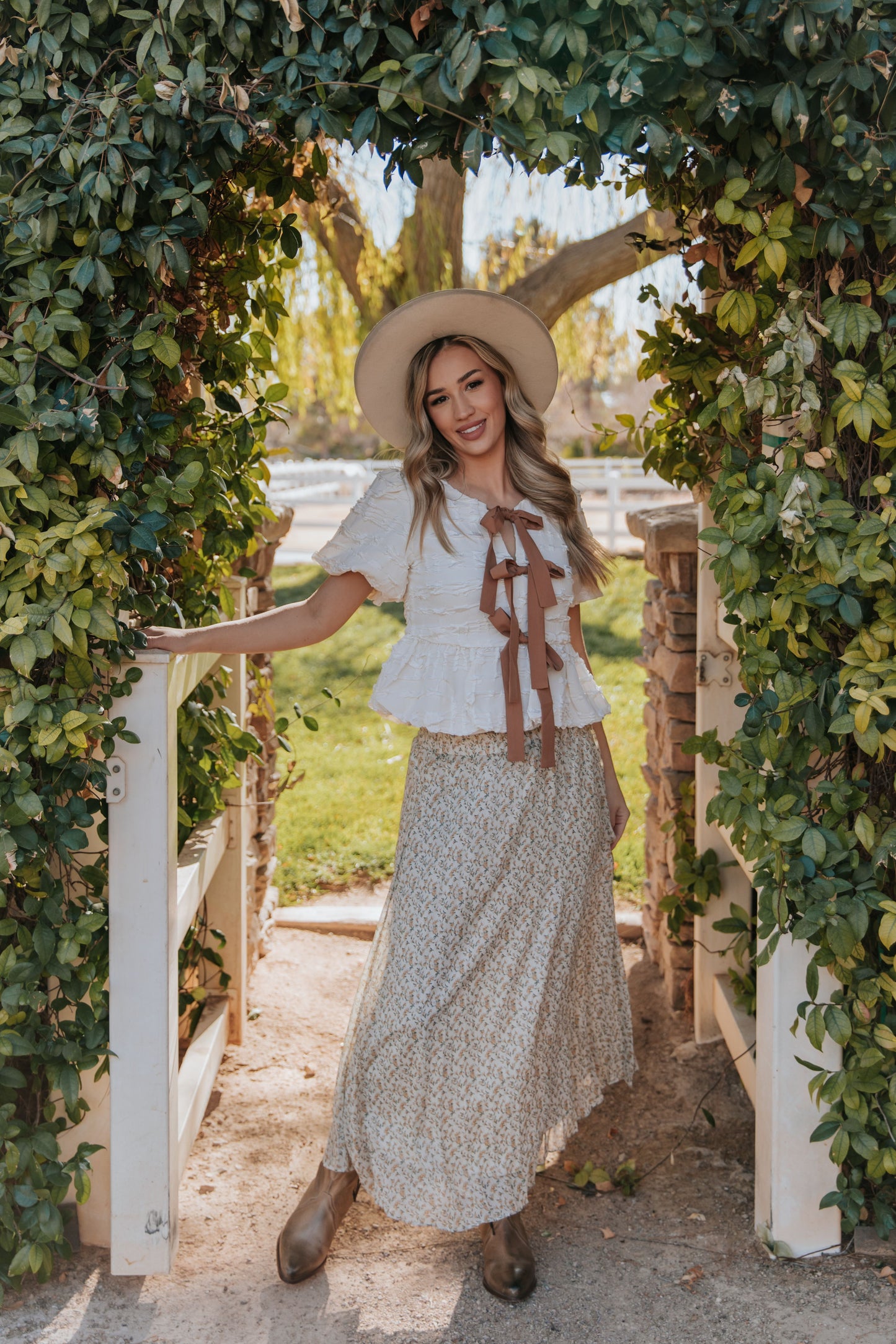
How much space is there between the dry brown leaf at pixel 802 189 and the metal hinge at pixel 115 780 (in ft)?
4.89

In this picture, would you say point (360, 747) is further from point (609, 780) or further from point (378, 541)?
point (378, 541)

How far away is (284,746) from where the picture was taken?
10.2 ft

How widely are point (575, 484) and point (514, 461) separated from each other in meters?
8.83

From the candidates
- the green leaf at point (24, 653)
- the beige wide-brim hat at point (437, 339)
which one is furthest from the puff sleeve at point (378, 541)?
Answer: the green leaf at point (24, 653)

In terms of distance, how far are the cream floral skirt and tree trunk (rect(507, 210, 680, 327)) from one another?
2.83 m

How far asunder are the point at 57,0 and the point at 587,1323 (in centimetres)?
245

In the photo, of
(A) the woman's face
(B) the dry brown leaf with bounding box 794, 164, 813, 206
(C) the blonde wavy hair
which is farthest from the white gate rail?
(B) the dry brown leaf with bounding box 794, 164, 813, 206

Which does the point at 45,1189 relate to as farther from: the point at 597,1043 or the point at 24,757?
the point at 597,1043

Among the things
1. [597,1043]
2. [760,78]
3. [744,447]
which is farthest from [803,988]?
[760,78]

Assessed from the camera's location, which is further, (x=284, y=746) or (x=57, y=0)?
(x=284, y=746)

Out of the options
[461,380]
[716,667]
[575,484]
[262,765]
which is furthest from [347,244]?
[575,484]

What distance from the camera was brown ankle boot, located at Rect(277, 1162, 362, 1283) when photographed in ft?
7.54

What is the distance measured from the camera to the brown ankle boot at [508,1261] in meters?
2.25

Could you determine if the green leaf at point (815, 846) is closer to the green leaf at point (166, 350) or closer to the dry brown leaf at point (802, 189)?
the dry brown leaf at point (802, 189)
